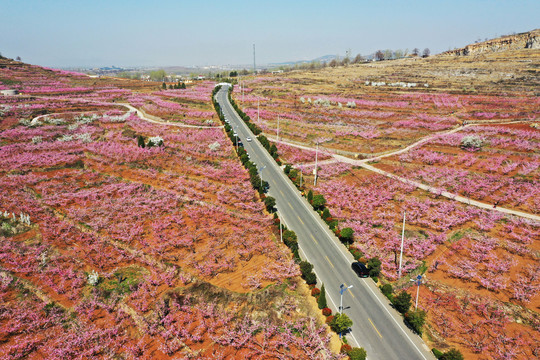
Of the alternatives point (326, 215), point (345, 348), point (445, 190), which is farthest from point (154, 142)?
point (445, 190)

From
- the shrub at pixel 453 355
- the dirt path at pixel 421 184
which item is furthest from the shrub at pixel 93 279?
the dirt path at pixel 421 184

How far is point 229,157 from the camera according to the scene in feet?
200

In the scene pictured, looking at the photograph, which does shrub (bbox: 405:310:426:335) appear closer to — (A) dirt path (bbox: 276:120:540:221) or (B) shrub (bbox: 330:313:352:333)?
(B) shrub (bbox: 330:313:352:333)

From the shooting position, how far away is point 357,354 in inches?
883

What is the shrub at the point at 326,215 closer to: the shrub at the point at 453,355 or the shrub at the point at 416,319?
the shrub at the point at 416,319

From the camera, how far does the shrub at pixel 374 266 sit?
3125cm

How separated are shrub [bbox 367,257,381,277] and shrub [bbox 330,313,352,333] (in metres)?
8.30

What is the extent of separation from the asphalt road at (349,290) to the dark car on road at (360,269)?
54 centimetres

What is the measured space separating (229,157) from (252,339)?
139 ft

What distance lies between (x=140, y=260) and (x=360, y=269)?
25.1m

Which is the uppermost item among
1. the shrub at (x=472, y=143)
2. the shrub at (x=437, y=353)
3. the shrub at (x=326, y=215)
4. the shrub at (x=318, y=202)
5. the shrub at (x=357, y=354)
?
the shrub at (x=472, y=143)

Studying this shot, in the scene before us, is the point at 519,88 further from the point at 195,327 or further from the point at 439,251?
the point at 195,327

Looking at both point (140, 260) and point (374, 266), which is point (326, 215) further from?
point (140, 260)

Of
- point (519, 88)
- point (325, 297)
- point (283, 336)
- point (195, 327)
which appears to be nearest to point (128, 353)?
point (195, 327)
